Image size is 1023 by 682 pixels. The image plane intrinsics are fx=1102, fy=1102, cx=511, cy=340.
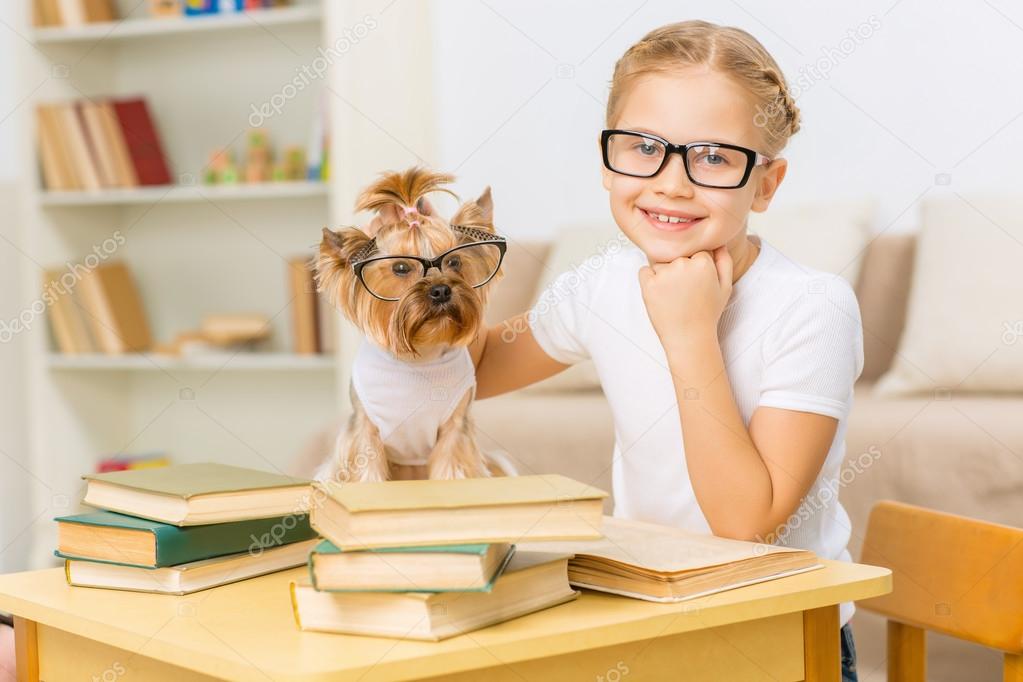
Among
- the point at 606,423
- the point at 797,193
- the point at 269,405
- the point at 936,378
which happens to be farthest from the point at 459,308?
the point at 269,405

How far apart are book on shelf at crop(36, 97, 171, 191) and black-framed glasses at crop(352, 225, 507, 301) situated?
287 centimetres

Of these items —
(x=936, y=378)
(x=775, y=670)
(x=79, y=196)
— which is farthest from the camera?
(x=79, y=196)

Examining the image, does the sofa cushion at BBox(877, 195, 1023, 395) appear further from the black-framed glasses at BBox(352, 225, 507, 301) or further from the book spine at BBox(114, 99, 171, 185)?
the book spine at BBox(114, 99, 171, 185)

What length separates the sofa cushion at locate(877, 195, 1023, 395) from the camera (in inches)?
97.0

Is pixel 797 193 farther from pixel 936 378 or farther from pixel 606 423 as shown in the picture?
pixel 606 423

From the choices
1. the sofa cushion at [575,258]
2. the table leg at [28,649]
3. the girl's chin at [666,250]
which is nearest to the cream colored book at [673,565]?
the girl's chin at [666,250]

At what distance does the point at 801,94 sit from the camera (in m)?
2.96

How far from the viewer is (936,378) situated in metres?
2.51

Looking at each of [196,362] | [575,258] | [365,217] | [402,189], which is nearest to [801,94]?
[575,258]

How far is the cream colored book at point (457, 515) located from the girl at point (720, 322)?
0.34m

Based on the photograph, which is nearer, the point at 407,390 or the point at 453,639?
the point at 453,639

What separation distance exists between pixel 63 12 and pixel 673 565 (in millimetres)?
3535

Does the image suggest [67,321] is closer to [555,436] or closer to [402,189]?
[555,436]

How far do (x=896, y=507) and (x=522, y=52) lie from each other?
7.45ft
